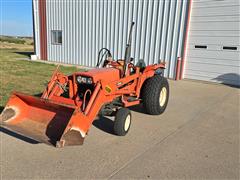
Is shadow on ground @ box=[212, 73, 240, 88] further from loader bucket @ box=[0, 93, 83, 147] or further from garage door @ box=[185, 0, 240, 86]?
loader bucket @ box=[0, 93, 83, 147]

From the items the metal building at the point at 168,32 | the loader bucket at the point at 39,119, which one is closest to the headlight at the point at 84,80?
the loader bucket at the point at 39,119

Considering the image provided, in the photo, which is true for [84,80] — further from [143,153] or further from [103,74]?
[143,153]

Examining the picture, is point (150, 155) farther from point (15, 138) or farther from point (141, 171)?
point (15, 138)

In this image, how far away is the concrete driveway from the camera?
9.13 feet

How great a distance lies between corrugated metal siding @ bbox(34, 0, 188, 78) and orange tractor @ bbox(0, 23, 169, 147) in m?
5.12

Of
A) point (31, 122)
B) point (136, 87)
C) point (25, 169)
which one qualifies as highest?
point (136, 87)

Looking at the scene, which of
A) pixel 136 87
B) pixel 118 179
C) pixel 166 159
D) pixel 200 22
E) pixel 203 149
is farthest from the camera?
pixel 200 22

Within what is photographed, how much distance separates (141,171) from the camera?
9.25 ft

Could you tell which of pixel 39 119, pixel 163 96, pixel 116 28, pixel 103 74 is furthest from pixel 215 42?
pixel 39 119

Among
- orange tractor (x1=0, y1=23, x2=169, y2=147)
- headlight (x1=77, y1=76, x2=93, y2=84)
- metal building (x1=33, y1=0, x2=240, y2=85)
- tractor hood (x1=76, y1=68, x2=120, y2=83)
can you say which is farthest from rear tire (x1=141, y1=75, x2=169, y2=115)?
metal building (x1=33, y1=0, x2=240, y2=85)

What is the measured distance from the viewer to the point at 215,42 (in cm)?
866

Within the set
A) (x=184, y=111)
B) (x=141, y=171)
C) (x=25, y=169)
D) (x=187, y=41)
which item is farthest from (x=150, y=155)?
(x=187, y=41)

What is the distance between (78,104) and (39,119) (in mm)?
601

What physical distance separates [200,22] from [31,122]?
→ 7513mm
